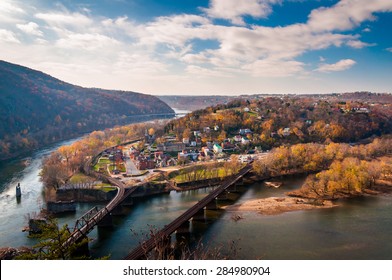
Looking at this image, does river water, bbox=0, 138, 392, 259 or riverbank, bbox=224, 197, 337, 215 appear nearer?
river water, bbox=0, 138, 392, 259

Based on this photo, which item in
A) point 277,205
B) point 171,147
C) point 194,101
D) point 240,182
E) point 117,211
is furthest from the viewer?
point 194,101

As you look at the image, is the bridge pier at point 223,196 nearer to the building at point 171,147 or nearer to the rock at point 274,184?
the rock at point 274,184

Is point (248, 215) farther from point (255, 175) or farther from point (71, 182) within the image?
point (71, 182)

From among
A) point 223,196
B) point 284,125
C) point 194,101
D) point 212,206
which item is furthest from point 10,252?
point 194,101

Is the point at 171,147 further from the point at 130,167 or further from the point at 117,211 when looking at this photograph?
the point at 117,211

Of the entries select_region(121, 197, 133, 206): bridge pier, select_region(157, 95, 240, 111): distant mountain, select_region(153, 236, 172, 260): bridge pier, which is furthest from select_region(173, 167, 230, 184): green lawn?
select_region(157, 95, 240, 111): distant mountain

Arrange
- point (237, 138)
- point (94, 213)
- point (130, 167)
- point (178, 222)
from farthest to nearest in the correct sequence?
point (237, 138) < point (130, 167) < point (94, 213) < point (178, 222)

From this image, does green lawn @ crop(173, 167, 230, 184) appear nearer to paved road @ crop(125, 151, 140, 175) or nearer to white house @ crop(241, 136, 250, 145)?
paved road @ crop(125, 151, 140, 175)
